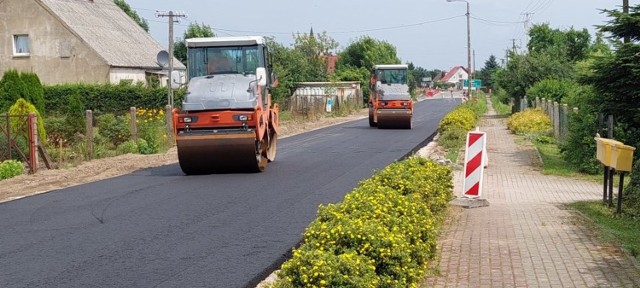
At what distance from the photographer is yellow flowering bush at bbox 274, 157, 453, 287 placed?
18.5ft

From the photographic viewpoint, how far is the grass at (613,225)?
916 cm

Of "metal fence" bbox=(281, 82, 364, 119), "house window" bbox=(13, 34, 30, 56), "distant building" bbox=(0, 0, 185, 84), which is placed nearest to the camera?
"distant building" bbox=(0, 0, 185, 84)

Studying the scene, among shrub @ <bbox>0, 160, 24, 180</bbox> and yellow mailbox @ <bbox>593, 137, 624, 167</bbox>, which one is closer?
yellow mailbox @ <bbox>593, 137, 624, 167</bbox>

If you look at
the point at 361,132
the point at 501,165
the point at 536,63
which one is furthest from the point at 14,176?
the point at 536,63

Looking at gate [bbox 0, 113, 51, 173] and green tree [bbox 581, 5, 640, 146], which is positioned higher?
green tree [bbox 581, 5, 640, 146]

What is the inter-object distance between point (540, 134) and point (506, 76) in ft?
66.4

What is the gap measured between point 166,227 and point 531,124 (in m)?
24.2

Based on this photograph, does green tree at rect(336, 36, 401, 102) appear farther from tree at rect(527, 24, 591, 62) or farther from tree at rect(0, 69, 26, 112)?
tree at rect(0, 69, 26, 112)

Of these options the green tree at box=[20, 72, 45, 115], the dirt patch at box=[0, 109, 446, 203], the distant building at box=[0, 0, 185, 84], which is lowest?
the dirt patch at box=[0, 109, 446, 203]

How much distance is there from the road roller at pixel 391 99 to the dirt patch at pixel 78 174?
11.9 metres

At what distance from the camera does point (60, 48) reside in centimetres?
4412

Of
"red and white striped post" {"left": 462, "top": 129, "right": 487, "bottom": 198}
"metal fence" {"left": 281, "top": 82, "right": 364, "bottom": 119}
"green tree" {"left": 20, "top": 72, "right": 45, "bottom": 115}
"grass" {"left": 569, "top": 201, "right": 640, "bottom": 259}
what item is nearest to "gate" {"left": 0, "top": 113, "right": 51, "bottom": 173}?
"green tree" {"left": 20, "top": 72, "right": 45, "bottom": 115}

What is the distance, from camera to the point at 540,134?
3014 centimetres

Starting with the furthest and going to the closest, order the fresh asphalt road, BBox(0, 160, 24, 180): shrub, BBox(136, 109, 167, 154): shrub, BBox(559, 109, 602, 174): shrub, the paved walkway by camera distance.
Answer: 1. BBox(136, 109, 167, 154): shrub
2. BBox(559, 109, 602, 174): shrub
3. BBox(0, 160, 24, 180): shrub
4. the fresh asphalt road
5. the paved walkway
